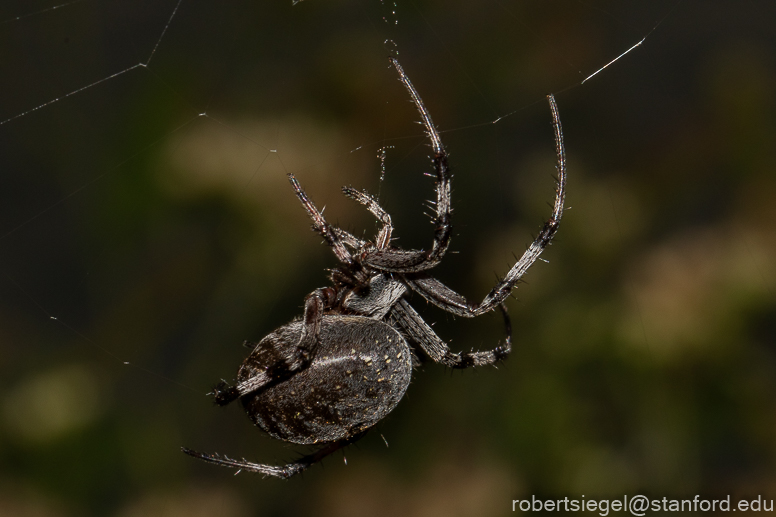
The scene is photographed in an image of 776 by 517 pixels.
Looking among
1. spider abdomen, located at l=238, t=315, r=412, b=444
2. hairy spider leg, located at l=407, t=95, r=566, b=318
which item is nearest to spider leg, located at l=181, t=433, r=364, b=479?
spider abdomen, located at l=238, t=315, r=412, b=444

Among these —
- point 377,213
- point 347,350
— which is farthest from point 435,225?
point 347,350

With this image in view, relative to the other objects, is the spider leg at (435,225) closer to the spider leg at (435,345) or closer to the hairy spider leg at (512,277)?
the hairy spider leg at (512,277)

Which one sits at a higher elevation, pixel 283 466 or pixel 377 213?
pixel 377 213

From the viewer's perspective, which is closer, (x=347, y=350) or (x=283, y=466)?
(x=347, y=350)

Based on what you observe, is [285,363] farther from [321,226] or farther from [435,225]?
[435,225]

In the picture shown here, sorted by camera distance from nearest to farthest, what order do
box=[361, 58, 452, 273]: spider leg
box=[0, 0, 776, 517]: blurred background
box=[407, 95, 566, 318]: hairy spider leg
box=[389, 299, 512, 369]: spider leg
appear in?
box=[361, 58, 452, 273]: spider leg, box=[407, 95, 566, 318]: hairy spider leg, box=[389, 299, 512, 369]: spider leg, box=[0, 0, 776, 517]: blurred background

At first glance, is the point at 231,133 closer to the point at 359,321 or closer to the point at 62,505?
the point at 359,321

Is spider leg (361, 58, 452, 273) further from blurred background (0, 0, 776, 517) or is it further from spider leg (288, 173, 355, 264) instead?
blurred background (0, 0, 776, 517)
